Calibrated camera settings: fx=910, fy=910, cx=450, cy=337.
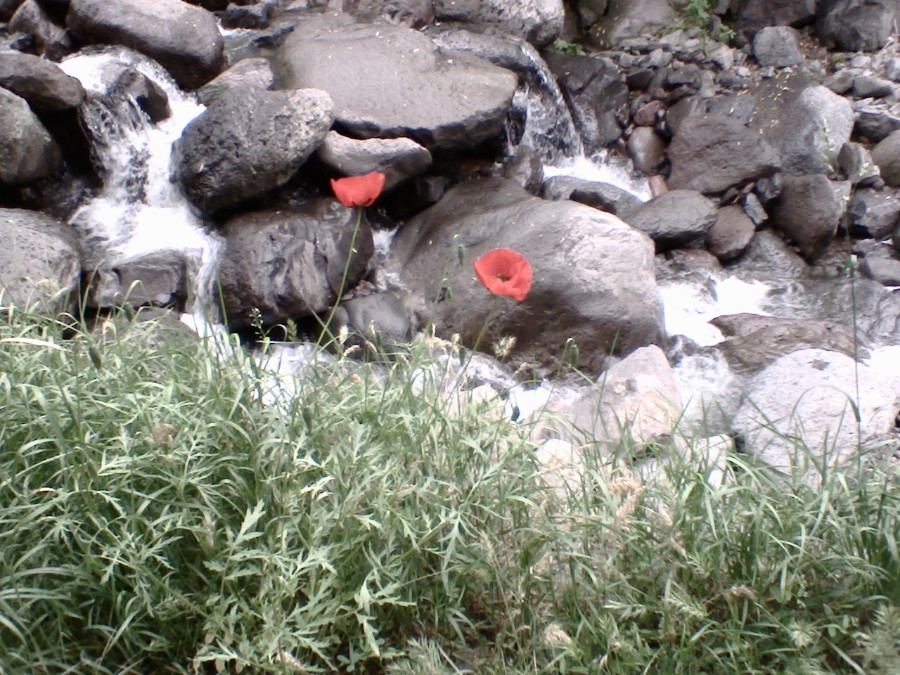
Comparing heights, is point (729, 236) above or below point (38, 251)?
below

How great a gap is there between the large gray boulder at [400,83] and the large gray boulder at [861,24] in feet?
13.7

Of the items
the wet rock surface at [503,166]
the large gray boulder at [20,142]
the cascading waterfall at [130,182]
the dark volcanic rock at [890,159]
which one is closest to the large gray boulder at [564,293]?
the wet rock surface at [503,166]

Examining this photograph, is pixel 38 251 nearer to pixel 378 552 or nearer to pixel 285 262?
pixel 285 262

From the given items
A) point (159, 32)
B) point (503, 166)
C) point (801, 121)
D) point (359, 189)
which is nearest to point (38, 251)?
point (159, 32)

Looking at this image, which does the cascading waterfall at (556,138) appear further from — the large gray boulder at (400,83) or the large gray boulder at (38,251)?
the large gray boulder at (38,251)

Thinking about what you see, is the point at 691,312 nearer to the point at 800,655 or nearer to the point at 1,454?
the point at 800,655

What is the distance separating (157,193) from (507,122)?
8.87ft

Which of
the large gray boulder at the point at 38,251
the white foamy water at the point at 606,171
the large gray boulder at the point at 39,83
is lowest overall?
the white foamy water at the point at 606,171

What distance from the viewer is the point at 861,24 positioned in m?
8.83

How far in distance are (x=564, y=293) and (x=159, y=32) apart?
11.9 feet

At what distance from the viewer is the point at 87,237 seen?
18.8 ft

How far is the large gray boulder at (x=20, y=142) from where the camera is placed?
5277 millimetres

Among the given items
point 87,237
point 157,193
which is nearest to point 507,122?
point 157,193

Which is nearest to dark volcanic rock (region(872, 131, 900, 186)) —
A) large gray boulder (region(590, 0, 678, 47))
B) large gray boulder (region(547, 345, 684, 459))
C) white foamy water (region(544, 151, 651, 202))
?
white foamy water (region(544, 151, 651, 202))
